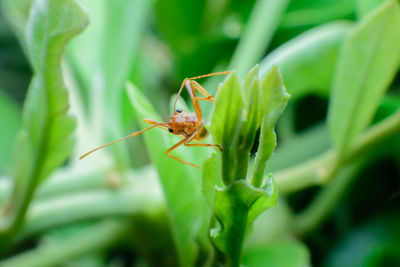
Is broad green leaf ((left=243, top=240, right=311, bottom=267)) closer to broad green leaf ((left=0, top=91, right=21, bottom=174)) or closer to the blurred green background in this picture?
the blurred green background

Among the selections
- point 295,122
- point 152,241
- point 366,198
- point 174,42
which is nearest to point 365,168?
point 366,198

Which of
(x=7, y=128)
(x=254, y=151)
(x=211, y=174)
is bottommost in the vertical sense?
(x=7, y=128)

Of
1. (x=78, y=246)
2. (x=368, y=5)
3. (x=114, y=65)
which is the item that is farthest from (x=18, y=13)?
(x=368, y=5)

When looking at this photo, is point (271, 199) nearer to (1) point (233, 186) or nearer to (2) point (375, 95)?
(1) point (233, 186)

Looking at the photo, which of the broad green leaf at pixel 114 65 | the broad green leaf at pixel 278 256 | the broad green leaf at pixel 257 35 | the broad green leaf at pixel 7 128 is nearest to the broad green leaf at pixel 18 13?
the broad green leaf at pixel 7 128

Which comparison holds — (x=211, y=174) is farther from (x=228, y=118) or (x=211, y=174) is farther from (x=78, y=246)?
(x=78, y=246)

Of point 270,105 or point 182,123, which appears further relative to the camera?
point 182,123

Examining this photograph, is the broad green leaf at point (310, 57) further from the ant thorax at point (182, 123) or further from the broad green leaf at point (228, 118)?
the broad green leaf at point (228, 118)
